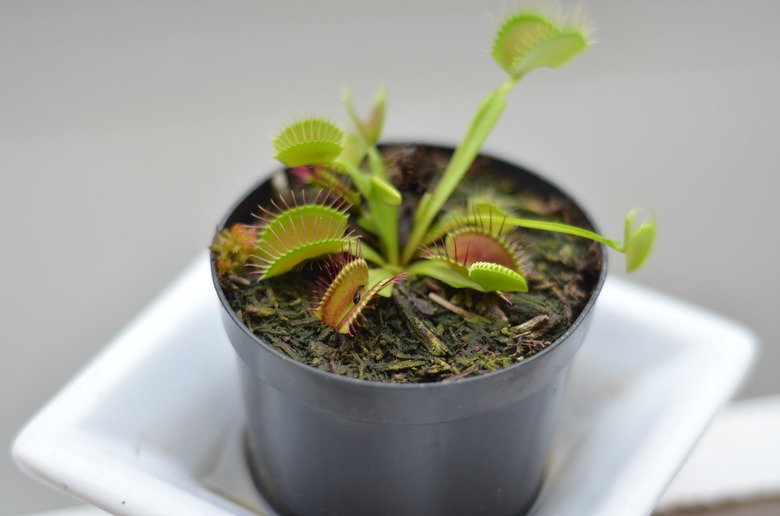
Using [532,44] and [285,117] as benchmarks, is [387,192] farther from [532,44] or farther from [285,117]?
[285,117]

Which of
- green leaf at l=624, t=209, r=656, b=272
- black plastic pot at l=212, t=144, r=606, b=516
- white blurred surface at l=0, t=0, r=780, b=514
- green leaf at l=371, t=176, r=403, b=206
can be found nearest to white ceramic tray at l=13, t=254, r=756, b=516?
black plastic pot at l=212, t=144, r=606, b=516

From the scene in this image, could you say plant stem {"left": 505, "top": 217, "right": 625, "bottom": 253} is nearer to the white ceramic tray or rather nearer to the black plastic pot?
the black plastic pot

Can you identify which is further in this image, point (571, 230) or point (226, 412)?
point (226, 412)

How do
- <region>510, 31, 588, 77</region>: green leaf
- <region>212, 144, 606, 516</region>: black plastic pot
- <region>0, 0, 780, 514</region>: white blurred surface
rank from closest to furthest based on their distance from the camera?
<region>212, 144, 606, 516</region>: black plastic pot, <region>510, 31, 588, 77</region>: green leaf, <region>0, 0, 780, 514</region>: white blurred surface

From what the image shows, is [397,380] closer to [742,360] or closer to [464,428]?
[464,428]

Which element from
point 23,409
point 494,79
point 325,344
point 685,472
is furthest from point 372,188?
point 494,79

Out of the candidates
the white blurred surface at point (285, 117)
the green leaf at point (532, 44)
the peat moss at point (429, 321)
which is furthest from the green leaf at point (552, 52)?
the white blurred surface at point (285, 117)

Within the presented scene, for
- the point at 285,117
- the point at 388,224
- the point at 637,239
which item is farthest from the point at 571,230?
the point at 285,117

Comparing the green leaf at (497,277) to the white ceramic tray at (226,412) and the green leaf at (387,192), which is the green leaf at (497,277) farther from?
the white ceramic tray at (226,412)

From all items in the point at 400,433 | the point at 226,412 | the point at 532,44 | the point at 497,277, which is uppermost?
the point at 532,44
